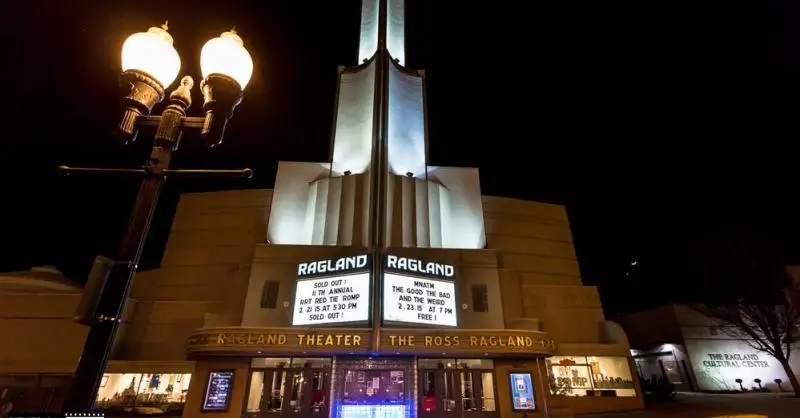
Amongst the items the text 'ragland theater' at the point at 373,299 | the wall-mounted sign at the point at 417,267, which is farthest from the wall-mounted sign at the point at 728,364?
the wall-mounted sign at the point at 417,267

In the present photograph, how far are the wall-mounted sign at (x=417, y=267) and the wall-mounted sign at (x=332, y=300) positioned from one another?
1209 mm

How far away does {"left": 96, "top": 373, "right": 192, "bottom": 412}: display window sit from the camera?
2075 cm

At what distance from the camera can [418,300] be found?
17.7 meters

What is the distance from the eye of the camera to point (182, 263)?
86.4ft

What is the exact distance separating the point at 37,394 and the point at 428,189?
2401cm

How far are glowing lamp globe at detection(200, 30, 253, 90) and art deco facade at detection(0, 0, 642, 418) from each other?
1259 cm

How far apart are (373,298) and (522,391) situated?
293 inches

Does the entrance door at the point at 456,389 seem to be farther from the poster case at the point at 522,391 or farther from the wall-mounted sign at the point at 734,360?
the wall-mounted sign at the point at 734,360

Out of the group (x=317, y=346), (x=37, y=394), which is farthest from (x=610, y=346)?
(x=37, y=394)

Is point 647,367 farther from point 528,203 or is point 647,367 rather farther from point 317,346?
point 317,346

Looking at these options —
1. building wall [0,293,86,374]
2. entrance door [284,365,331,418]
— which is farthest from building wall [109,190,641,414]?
building wall [0,293,86,374]

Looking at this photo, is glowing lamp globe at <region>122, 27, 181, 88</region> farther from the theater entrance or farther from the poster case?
the poster case

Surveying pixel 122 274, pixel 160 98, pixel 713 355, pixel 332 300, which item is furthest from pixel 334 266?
pixel 713 355

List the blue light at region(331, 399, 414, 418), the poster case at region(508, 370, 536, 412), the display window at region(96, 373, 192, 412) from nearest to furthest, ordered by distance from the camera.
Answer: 1. the blue light at region(331, 399, 414, 418)
2. the poster case at region(508, 370, 536, 412)
3. the display window at region(96, 373, 192, 412)
